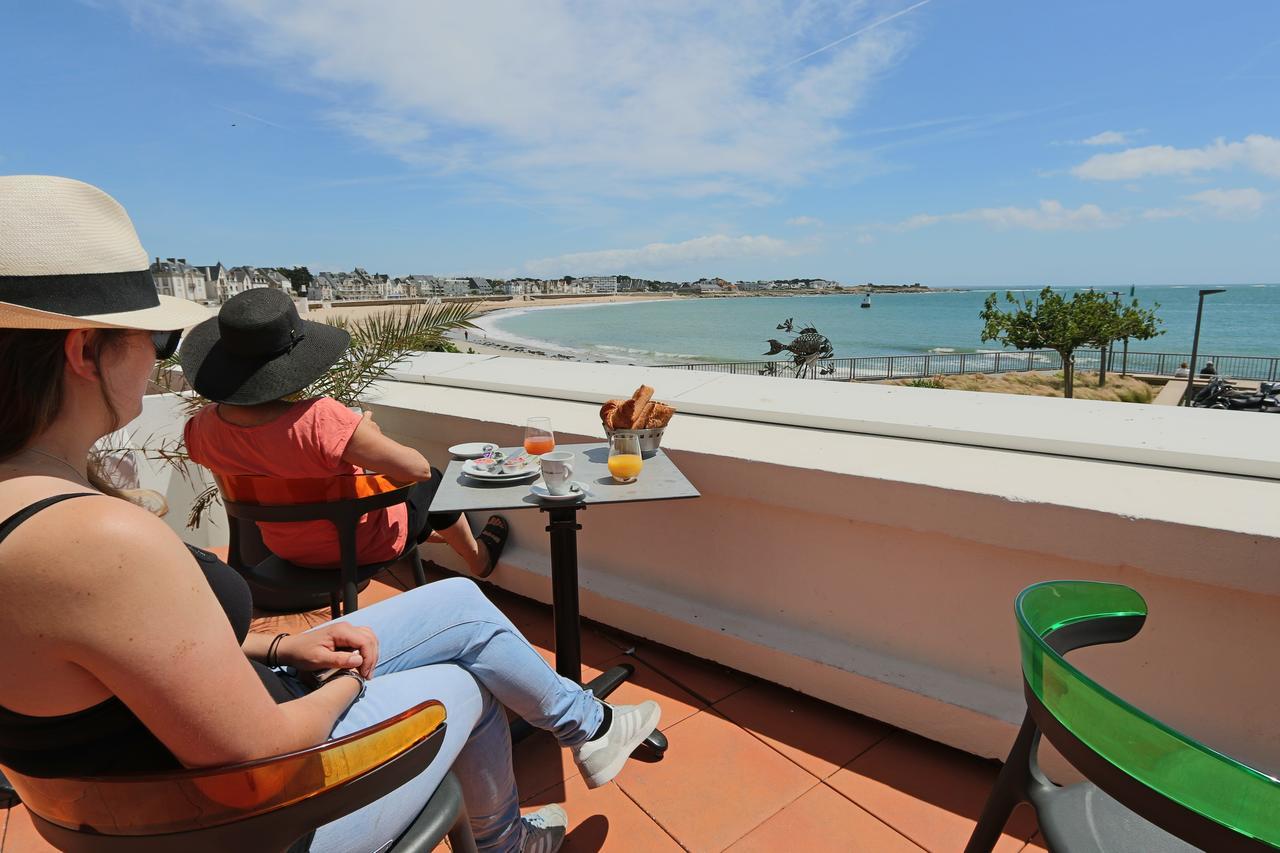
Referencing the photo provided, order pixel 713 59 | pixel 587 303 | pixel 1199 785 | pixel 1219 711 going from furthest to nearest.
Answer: pixel 587 303 → pixel 713 59 → pixel 1219 711 → pixel 1199 785

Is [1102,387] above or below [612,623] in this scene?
below

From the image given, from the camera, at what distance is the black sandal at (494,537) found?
3021mm

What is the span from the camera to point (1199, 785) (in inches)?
25.0

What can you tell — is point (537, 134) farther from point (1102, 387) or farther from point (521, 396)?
point (1102, 387)

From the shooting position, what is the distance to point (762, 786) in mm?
1815

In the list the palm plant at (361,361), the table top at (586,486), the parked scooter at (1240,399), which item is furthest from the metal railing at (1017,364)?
the table top at (586,486)

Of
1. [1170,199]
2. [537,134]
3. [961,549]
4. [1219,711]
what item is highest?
[1170,199]

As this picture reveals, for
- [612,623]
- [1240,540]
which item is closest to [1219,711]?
[1240,540]

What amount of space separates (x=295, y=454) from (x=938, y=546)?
6.76ft

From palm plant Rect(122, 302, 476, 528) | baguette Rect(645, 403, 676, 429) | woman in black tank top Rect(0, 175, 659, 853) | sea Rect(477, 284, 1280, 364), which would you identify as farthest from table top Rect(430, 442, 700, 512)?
sea Rect(477, 284, 1280, 364)

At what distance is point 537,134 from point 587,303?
68.9 m

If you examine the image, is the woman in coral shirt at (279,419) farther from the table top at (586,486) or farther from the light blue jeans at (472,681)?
the light blue jeans at (472,681)

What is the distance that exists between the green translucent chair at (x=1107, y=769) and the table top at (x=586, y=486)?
872 mm

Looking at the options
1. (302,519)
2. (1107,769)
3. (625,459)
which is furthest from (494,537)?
(1107,769)
